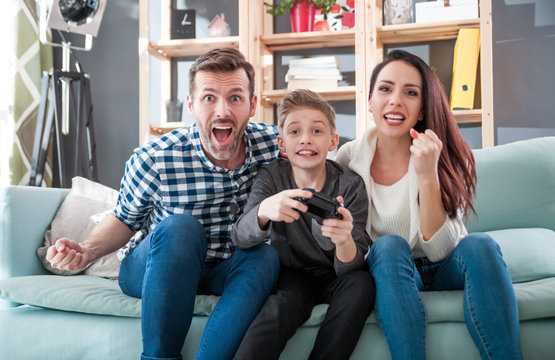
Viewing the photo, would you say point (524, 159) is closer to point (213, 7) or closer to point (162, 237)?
point (162, 237)

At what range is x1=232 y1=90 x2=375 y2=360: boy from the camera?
3.74ft

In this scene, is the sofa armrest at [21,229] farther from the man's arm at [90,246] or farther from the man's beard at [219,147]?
the man's beard at [219,147]

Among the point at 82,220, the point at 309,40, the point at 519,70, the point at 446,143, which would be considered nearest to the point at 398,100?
the point at 446,143

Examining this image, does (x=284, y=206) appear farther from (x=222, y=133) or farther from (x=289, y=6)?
(x=289, y=6)

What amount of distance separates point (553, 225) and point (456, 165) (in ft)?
1.45

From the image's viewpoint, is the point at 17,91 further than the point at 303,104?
Yes

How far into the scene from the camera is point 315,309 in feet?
4.13

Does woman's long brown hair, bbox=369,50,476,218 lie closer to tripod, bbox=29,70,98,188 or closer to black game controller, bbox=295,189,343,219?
black game controller, bbox=295,189,343,219

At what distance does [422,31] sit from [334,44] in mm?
493

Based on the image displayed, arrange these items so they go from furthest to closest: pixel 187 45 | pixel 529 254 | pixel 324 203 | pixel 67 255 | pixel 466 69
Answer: pixel 187 45 < pixel 466 69 < pixel 529 254 < pixel 67 255 < pixel 324 203

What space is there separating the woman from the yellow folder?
46.6 inches

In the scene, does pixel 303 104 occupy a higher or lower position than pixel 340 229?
higher

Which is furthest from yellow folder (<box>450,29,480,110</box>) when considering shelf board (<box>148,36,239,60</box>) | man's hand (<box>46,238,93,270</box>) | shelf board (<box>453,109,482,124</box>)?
man's hand (<box>46,238,93,270</box>)

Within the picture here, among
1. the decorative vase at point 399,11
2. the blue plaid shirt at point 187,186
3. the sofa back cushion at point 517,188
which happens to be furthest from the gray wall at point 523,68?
the blue plaid shirt at point 187,186
